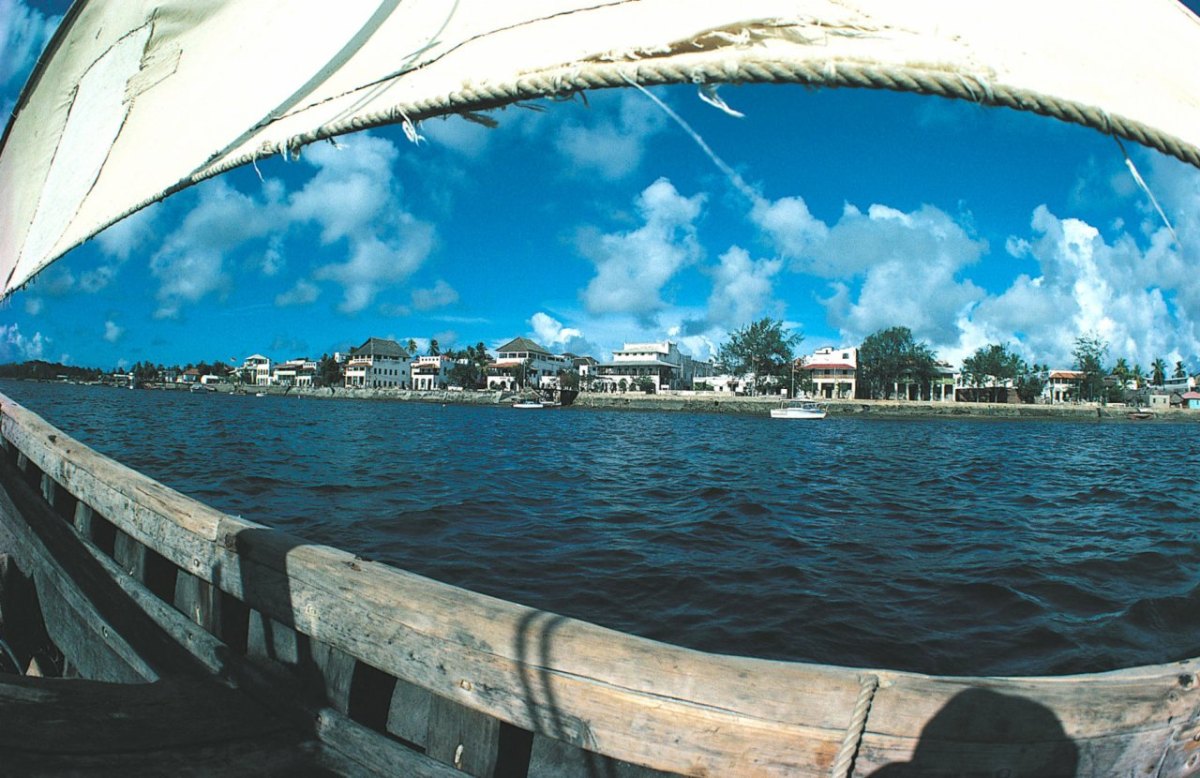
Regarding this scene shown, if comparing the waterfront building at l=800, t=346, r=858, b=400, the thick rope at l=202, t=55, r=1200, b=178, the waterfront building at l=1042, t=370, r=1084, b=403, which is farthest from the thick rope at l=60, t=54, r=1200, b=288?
the waterfront building at l=1042, t=370, r=1084, b=403

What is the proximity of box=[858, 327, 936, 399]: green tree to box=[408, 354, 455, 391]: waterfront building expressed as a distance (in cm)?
7438

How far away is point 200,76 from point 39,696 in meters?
2.15

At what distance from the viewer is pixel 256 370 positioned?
13638cm

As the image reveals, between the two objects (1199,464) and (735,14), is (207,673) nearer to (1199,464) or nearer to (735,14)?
(735,14)

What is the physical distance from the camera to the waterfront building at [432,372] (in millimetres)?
112500

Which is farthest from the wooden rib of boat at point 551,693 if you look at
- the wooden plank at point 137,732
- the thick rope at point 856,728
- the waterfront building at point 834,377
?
the waterfront building at point 834,377

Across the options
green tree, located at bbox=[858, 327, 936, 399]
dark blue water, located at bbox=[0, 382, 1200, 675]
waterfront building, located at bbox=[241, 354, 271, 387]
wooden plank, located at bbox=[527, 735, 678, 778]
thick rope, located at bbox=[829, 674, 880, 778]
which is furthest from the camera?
waterfront building, located at bbox=[241, 354, 271, 387]

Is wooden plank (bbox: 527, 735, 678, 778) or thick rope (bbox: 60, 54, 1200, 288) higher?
thick rope (bbox: 60, 54, 1200, 288)

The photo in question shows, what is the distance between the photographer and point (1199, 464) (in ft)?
74.1

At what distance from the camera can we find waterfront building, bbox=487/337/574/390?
102m

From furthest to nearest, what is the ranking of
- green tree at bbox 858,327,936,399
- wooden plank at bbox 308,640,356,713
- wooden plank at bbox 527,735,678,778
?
green tree at bbox 858,327,936,399 → wooden plank at bbox 308,640,356,713 → wooden plank at bbox 527,735,678,778

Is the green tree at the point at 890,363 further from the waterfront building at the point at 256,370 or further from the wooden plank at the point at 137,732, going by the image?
the waterfront building at the point at 256,370

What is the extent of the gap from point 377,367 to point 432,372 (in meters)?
10.6

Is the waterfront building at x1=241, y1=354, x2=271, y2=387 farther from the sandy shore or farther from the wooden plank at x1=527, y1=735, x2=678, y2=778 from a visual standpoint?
the wooden plank at x1=527, y1=735, x2=678, y2=778
